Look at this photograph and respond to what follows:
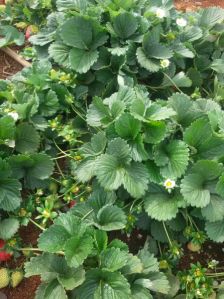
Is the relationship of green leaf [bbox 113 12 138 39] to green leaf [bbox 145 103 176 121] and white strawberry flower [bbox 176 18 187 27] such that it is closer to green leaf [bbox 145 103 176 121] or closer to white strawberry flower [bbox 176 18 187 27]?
white strawberry flower [bbox 176 18 187 27]

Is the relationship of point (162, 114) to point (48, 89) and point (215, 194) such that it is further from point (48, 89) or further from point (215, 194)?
point (48, 89)

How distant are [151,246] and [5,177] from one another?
0.76 metres

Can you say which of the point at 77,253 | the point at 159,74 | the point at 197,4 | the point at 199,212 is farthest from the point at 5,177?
the point at 197,4

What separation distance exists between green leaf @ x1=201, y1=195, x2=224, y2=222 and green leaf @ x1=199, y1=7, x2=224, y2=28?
4.15 ft

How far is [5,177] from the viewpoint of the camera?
2.07m

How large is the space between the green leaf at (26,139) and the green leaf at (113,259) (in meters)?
0.67

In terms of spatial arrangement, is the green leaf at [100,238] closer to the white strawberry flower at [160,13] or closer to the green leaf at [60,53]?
the green leaf at [60,53]

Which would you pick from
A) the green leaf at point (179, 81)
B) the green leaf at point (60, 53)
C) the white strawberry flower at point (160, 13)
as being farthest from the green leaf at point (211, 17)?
the green leaf at point (60, 53)

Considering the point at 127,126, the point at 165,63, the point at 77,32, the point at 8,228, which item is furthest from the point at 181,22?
the point at 8,228

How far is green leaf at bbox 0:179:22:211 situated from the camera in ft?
6.76

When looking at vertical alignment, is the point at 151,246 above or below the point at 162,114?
below

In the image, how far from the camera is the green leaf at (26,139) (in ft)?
7.30

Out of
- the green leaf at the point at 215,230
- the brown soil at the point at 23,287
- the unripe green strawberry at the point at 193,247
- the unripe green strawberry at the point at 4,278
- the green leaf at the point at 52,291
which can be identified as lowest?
the brown soil at the point at 23,287

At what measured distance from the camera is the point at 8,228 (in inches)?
80.0
